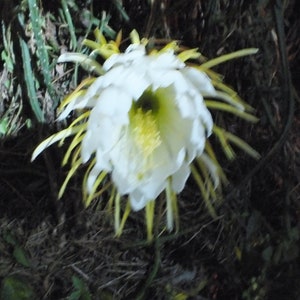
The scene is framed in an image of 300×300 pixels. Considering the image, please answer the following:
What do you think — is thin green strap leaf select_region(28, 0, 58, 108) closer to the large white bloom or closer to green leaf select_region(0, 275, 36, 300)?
the large white bloom

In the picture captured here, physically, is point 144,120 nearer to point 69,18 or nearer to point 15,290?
point 69,18

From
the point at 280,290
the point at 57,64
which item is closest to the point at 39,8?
the point at 57,64

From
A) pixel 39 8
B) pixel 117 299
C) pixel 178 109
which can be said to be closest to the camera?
pixel 178 109

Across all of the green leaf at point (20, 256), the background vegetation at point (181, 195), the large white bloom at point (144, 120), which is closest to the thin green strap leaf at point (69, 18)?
the background vegetation at point (181, 195)

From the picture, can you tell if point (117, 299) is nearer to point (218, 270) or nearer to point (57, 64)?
point (218, 270)

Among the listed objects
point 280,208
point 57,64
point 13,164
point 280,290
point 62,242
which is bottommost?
point 280,290

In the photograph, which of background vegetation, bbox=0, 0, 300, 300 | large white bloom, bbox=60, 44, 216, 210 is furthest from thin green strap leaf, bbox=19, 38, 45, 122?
large white bloom, bbox=60, 44, 216, 210

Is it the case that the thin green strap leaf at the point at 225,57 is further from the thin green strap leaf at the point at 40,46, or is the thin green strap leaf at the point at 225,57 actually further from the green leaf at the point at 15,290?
the green leaf at the point at 15,290
